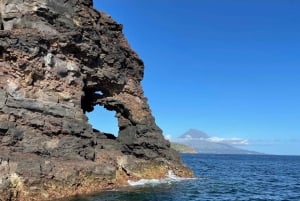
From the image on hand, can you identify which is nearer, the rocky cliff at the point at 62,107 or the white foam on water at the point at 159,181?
the rocky cliff at the point at 62,107

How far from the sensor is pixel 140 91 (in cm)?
5000

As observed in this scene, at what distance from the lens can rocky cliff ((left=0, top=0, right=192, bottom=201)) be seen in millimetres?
31016

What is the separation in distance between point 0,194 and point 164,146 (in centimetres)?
2346

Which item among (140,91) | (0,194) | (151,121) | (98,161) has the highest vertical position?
(140,91)

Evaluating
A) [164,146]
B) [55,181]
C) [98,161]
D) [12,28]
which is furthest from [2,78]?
[164,146]

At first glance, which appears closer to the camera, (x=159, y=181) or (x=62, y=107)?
(x=62, y=107)

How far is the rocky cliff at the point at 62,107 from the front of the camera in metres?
31.0

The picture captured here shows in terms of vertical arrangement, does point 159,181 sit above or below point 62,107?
below

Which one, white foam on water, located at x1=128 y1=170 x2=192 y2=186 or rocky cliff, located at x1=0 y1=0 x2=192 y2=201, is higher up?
rocky cliff, located at x1=0 y1=0 x2=192 y2=201

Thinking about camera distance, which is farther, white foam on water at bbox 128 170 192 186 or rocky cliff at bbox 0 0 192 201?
white foam on water at bbox 128 170 192 186

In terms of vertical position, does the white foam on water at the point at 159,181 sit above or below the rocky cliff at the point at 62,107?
below

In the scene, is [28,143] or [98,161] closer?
[28,143]

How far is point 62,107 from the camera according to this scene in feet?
117

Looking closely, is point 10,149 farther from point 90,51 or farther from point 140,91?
point 140,91
